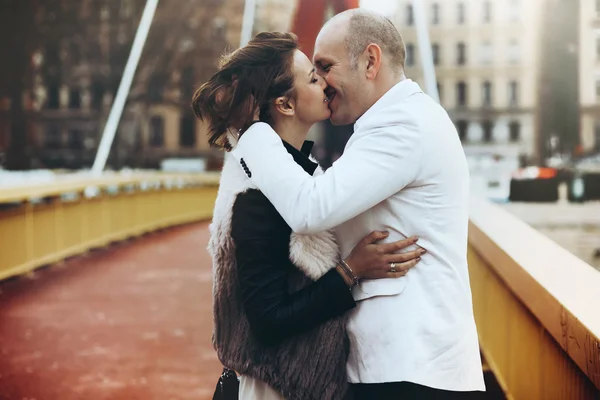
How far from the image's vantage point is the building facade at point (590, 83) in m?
59.8

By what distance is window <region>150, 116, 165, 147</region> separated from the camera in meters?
59.8

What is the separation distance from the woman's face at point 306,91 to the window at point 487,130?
64.7 meters

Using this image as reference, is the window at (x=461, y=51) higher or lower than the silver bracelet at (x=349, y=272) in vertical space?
higher

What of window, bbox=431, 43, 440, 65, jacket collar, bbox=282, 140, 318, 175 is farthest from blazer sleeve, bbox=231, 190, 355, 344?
window, bbox=431, 43, 440, 65

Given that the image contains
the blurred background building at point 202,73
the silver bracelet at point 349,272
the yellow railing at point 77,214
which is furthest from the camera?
the blurred background building at point 202,73

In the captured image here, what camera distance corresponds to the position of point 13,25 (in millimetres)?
31078

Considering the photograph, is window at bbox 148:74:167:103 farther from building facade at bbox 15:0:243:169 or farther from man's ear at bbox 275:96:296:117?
man's ear at bbox 275:96:296:117

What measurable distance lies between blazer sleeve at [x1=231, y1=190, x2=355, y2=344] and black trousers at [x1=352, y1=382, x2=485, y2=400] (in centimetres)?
19

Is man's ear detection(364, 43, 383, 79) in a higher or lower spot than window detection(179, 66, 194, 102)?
lower

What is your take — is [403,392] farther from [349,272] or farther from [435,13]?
[435,13]

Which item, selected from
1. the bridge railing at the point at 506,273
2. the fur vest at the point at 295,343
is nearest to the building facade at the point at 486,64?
the bridge railing at the point at 506,273

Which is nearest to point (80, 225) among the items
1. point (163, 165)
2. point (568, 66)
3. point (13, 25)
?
point (13, 25)

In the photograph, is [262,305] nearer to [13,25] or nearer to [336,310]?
[336,310]

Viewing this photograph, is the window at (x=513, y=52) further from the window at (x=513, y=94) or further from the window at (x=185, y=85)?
the window at (x=185, y=85)
